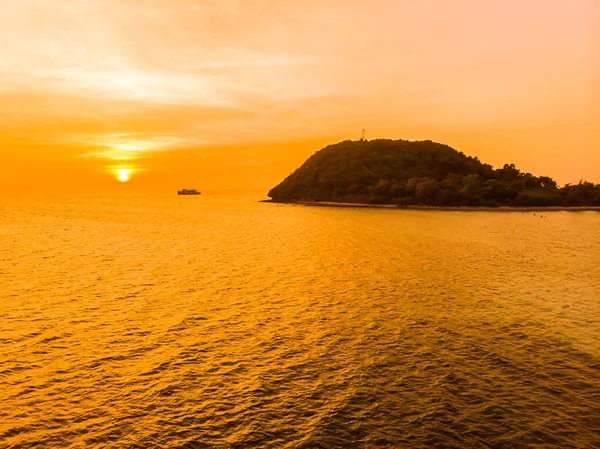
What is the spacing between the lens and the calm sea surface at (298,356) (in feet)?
67.6

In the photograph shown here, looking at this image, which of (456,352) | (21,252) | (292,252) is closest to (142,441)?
(456,352)

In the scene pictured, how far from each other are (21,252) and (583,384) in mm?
86020

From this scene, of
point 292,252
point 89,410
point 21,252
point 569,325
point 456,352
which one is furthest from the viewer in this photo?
point 292,252

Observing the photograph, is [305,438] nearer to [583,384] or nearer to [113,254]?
[583,384]

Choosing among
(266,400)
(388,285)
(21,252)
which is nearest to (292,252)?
(388,285)

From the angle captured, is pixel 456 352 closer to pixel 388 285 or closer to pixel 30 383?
pixel 388 285

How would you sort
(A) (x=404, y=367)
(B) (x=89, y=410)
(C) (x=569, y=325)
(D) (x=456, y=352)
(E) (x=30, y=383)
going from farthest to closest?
(C) (x=569, y=325), (D) (x=456, y=352), (A) (x=404, y=367), (E) (x=30, y=383), (B) (x=89, y=410)

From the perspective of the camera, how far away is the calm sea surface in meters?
20.6

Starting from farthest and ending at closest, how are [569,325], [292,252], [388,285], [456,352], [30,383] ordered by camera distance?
1. [292,252]
2. [388,285]
3. [569,325]
4. [456,352]
5. [30,383]

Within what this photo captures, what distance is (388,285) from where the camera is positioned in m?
52.6

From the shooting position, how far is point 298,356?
96.8 feet

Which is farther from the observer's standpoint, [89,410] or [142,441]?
[89,410]

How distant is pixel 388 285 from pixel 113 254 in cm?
5204

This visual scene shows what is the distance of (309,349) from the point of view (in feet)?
101
